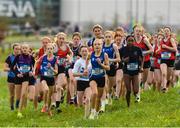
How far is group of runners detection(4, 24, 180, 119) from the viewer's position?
598 inches

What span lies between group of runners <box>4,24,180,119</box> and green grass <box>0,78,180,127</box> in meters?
0.30

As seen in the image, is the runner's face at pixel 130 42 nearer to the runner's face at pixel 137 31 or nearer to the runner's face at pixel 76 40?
the runner's face at pixel 137 31

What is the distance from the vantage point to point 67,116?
16.7 metres

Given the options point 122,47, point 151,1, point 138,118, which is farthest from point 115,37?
point 151,1

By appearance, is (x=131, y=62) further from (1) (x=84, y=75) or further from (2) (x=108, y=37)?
(1) (x=84, y=75)

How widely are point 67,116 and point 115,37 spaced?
9.47 feet

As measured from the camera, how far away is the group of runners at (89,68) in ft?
49.8

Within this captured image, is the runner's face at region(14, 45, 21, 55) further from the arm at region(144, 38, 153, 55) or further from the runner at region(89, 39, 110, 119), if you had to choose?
the arm at region(144, 38, 153, 55)

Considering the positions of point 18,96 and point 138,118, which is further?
point 18,96

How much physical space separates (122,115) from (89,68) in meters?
1.52

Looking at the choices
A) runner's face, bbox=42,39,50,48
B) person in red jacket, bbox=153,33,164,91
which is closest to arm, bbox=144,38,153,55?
person in red jacket, bbox=153,33,164,91

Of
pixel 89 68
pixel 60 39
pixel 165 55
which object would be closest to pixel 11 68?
pixel 60 39

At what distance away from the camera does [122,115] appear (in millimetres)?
15555

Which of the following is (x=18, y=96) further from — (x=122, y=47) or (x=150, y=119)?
(x=150, y=119)
